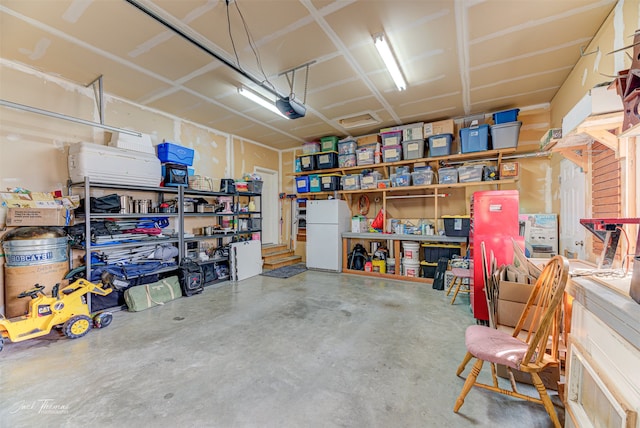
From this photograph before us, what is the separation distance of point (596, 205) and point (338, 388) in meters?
2.97

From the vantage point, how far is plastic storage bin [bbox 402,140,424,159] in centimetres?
516

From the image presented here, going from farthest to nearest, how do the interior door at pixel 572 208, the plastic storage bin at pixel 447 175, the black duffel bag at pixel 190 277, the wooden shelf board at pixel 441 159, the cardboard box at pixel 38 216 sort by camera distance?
the plastic storage bin at pixel 447 175, the wooden shelf board at pixel 441 159, the black duffel bag at pixel 190 277, the interior door at pixel 572 208, the cardboard box at pixel 38 216

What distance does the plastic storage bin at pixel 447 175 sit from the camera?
4.87m

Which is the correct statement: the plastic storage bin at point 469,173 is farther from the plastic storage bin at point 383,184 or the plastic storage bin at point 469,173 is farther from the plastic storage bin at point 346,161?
the plastic storage bin at point 346,161

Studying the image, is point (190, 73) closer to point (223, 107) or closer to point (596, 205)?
→ point (223, 107)

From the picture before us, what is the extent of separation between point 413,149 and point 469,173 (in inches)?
43.6

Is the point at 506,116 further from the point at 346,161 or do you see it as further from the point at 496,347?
the point at 496,347

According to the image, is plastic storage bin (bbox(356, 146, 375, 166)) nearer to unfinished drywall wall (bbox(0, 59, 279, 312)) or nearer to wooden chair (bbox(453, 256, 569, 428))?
unfinished drywall wall (bbox(0, 59, 279, 312))

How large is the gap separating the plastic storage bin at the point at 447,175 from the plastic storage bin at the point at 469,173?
0.07m

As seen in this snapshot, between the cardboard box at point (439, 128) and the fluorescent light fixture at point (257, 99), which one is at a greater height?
the fluorescent light fixture at point (257, 99)

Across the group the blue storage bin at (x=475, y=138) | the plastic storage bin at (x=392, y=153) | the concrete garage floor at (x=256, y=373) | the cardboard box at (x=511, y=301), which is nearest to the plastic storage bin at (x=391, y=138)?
the plastic storage bin at (x=392, y=153)

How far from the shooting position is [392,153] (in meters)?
5.39

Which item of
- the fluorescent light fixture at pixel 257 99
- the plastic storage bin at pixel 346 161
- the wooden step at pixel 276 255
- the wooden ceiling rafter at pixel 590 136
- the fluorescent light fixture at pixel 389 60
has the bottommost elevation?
the wooden step at pixel 276 255

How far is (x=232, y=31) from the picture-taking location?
8.66 ft
